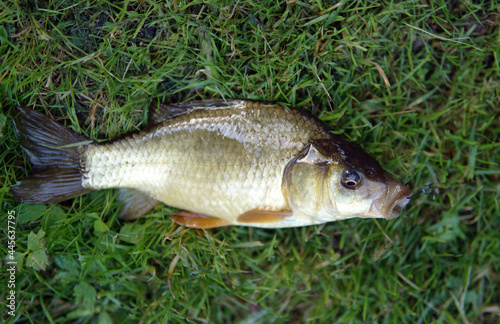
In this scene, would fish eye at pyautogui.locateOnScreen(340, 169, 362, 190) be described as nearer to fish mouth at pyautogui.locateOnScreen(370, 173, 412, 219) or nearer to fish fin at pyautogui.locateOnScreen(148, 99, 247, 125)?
fish mouth at pyautogui.locateOnScreen(370, 173, 412, 219)

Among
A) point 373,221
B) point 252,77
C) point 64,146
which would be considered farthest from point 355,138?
point 64,146

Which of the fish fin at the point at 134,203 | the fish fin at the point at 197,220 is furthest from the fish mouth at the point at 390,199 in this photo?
the fish fin at the point at 134,203

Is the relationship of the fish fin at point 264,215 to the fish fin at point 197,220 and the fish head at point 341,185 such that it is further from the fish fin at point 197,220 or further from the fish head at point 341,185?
the fish fin at point 197,220

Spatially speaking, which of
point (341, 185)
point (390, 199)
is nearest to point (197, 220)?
point (341, 185)

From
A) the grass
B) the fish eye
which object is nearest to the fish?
the fish eye

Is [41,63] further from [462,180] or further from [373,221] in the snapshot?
[462,180]
